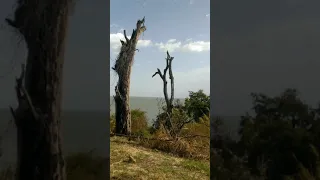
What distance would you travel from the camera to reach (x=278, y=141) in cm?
206

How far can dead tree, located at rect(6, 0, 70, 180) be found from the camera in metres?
2.03

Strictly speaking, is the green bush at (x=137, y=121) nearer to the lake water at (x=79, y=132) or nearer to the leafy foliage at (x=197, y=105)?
the leafy foliage at (x=197, y=105)

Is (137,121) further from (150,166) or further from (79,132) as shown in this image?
(79,132)

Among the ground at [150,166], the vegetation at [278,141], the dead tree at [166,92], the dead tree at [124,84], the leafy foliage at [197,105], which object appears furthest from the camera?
the leafy foliage at [197,105]

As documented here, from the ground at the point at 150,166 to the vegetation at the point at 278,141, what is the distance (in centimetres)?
112

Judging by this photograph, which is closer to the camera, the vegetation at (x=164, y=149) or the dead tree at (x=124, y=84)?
the vegetation at (x=164, y=149)

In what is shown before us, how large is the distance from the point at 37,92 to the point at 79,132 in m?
0.40

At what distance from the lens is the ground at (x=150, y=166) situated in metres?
3.14

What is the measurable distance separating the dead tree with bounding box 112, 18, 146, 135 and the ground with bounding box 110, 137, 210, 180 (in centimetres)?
68

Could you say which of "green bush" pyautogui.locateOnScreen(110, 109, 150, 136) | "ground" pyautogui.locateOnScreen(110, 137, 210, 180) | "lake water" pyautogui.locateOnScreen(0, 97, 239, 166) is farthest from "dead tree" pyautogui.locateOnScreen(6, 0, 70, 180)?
"green bush" pyautogui.locateOnScreen(110, 109, 150, 136)

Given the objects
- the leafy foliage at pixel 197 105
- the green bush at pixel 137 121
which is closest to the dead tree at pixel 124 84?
the green bush at pixel 137 121

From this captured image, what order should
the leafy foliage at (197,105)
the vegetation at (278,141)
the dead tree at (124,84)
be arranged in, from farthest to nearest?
the leafy foliage at (197,105) < the dead tree at (124,84) < the vegetation at (278,141)

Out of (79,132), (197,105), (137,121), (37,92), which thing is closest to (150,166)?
(79,132)

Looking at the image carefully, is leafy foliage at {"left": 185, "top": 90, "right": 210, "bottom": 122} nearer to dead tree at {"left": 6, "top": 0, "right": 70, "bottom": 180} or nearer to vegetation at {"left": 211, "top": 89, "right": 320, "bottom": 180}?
vegetation at {"left": 211, "top": 89, "right": 320, "bottom": 180}
